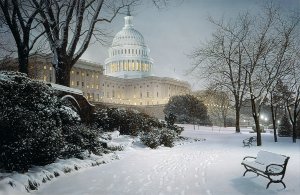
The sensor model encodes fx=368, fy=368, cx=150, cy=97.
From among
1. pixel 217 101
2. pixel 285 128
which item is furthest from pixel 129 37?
pixel 285 128

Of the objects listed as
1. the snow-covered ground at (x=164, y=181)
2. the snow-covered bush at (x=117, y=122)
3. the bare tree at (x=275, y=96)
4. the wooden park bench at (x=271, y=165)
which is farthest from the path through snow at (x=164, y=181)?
the bare tree at (x=275, y=96)

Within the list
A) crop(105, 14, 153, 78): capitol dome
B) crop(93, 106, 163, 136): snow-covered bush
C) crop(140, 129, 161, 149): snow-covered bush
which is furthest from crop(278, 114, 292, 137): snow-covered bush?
crop(105, 14, 153, 78): capitol dome

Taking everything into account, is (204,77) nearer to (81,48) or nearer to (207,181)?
(81,48)

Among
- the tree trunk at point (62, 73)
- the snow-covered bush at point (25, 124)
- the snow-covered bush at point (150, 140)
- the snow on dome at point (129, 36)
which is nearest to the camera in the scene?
the snow-covered bush at point (25, 124)

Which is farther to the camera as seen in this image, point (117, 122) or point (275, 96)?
point (275, 96)

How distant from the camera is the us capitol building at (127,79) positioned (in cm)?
10906

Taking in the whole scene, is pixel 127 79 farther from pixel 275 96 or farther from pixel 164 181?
pixel 164 181

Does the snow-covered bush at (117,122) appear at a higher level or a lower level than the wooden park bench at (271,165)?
higher

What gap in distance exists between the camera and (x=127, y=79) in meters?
133

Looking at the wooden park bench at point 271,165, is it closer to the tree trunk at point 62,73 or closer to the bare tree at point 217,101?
the tree trunk at point 62,73

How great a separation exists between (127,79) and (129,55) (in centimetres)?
1313

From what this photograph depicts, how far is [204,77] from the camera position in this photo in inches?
978

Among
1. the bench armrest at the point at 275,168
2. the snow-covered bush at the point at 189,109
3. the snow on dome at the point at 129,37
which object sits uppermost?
the snow on dome at the point at 129,37

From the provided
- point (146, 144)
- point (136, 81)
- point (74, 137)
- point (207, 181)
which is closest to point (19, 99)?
point (74, 137)
